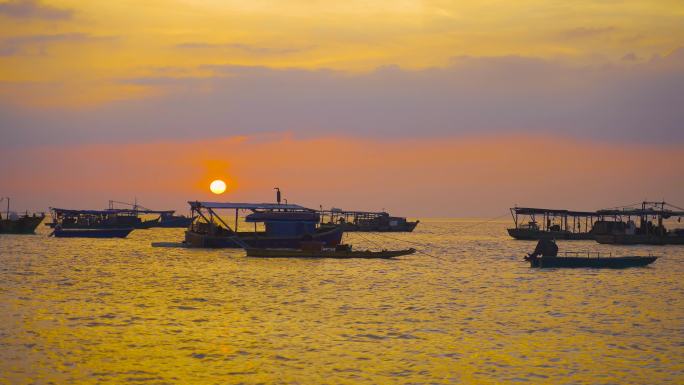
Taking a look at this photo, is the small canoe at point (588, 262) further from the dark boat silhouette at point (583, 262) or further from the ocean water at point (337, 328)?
the ocean water at point (337, 328)

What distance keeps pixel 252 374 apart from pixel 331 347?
470cm

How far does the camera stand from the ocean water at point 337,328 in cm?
2102

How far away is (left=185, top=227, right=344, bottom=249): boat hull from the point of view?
70125 mm

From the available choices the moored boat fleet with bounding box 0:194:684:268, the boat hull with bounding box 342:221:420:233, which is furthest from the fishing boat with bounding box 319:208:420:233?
the moored boat fleet with bounding box 0:194:684:268

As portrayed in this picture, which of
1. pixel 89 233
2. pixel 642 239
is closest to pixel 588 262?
pixel 642 239

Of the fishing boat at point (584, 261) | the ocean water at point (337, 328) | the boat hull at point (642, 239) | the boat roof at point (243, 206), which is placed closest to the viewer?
the ocean water at point (337, 328)

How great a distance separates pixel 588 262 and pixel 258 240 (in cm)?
2977

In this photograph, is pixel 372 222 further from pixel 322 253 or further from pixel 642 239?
pixel 322 253

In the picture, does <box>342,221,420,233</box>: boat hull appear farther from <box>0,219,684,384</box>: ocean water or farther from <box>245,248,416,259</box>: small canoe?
<box>0,219,684,384</box>: ocean water

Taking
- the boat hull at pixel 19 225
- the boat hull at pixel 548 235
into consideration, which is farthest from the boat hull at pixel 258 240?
the boat hull at pixel 548 235

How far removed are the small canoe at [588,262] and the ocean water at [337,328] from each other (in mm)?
3934

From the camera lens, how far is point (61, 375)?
2006 cm

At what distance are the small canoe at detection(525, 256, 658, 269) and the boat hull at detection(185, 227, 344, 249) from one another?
20.5 m

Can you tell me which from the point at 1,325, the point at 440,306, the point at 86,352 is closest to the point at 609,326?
the point at 440,306
